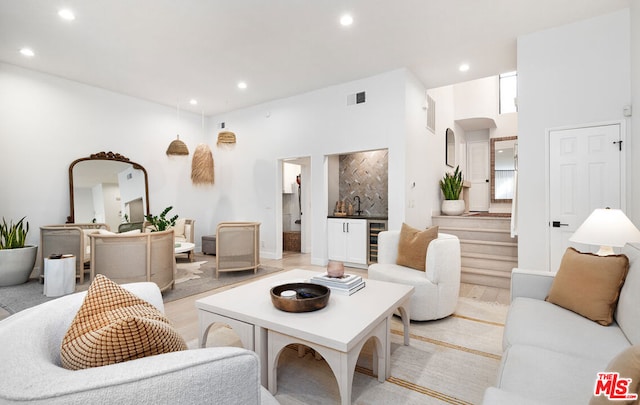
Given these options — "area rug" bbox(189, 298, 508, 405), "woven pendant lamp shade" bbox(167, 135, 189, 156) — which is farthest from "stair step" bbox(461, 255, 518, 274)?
"woven pendant lamp shade" bbox(167, 135, 189, 156)

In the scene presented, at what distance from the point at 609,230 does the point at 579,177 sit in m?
1.63

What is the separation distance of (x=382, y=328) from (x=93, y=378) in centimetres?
157

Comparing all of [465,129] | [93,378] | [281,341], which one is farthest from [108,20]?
[465,129]

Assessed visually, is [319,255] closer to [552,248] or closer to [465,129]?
[552,248]

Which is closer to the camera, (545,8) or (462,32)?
(545,8)

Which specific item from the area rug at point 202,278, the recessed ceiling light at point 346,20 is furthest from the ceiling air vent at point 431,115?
the area rug at point 202,278

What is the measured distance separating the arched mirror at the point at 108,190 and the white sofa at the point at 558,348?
20.0 ft

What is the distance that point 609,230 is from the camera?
84.1 inches

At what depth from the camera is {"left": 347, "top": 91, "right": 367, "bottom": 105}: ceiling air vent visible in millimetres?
5018

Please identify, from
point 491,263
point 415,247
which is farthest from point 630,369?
point 491,263

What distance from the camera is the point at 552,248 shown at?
3572 mm

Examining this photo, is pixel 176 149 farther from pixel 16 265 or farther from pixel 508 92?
pixel 508 92

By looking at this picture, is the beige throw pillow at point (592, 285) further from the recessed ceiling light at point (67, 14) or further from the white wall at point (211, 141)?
the recessed ceiling light at point (67, 14)

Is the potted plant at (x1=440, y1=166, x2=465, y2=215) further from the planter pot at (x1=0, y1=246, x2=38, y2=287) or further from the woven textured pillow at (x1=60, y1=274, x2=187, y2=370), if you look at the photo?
the planter pot at (x1=0, y1=246, x2=38, y2=287)
